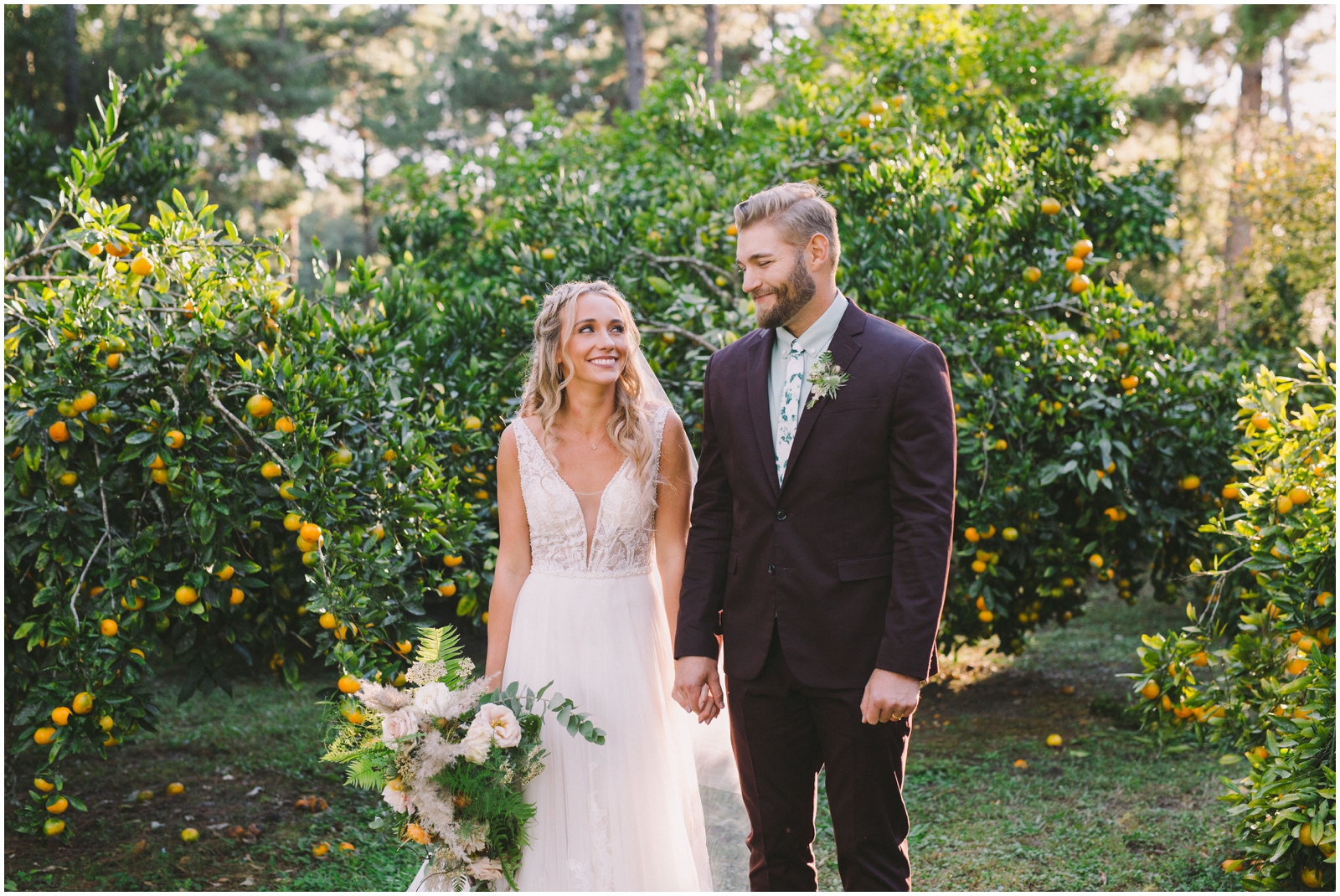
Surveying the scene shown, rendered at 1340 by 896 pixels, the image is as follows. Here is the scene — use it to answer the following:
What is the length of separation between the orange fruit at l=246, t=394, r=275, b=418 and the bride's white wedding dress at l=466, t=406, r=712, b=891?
932mm

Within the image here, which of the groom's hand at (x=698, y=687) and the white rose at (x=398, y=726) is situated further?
the groom's hand at (x=698, y=687)

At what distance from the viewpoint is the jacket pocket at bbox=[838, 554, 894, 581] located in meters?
2.35

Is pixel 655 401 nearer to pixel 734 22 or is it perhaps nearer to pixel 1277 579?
pixel 1277 579

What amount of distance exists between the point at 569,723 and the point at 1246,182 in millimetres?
8821

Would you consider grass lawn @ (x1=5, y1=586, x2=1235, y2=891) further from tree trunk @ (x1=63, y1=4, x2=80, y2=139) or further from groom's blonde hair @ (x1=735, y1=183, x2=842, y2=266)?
tree trunk @ (x1=63, y1=4, x2=80, y2=139)

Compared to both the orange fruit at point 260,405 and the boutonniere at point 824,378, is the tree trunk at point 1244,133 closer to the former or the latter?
the boutonniere at point 824,378

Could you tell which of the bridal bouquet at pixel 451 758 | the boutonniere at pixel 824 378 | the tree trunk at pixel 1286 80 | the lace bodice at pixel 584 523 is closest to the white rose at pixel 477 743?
the bridal bouquet at pixel 451 758

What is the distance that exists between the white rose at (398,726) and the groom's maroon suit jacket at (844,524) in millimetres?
697

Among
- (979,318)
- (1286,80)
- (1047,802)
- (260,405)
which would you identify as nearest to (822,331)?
(260,405)

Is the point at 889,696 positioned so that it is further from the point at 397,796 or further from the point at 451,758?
the point at 397,796

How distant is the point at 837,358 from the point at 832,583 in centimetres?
56

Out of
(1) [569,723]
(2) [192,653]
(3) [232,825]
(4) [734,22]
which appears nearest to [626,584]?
(1) [569,723]

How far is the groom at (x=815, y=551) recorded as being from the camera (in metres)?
2.29

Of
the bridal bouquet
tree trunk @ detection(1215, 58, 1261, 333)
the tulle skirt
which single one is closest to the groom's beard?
the tulle skirt
